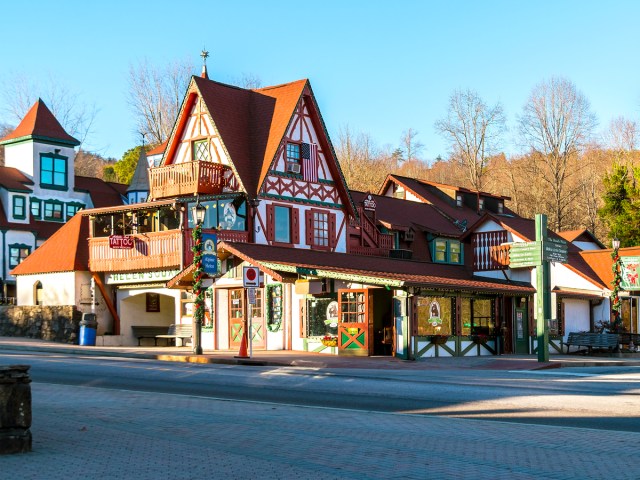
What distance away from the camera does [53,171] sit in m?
58.1

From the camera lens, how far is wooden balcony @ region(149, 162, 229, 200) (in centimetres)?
3900

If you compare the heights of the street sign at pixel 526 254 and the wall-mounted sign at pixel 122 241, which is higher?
the wall-mounted sign at pixel 122 241

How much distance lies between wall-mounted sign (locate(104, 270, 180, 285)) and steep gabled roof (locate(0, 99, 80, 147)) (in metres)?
18.2

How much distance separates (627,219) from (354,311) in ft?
99.1

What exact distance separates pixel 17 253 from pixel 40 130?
8.03 m

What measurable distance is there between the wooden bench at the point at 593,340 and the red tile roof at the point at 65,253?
21909 millimetres

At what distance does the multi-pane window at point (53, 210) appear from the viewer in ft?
188

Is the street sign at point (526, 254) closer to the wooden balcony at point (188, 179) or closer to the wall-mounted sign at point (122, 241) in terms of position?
the wooden balcony at point (188, 179)

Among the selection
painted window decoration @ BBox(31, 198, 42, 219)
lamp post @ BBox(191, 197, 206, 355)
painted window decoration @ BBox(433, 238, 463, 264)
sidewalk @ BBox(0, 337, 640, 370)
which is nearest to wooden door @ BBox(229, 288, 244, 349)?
sidewalk @ BBox(0, 337, 640, 370)

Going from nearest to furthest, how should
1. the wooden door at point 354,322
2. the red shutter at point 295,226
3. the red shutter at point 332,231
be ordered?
the wooden door at point 354,322, the red shutter at point 295,226, the red shutter at point 332,231

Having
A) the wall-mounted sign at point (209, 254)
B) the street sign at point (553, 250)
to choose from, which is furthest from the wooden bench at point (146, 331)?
the street sign at point (553, 250)

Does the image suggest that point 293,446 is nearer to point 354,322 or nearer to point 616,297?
point 354,322

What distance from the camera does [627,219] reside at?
57.3m

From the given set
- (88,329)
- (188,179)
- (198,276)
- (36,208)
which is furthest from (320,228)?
(36,208)
